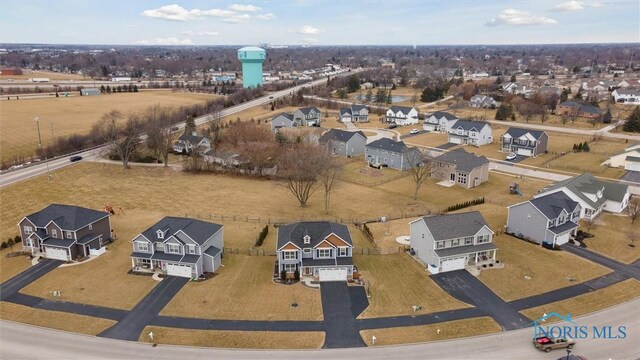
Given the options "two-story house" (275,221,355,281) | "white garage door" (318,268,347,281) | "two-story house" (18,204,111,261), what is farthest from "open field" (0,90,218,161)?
"white garage door" (318,268,347,281)

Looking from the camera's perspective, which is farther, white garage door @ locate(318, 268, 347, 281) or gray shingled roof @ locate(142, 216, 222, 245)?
gray shingled roof @ locate(142, 216, 222, 245)

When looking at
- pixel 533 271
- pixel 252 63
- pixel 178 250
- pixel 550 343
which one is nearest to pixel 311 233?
pixel 178 250

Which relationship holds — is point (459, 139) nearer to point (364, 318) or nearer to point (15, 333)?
point (364, 318)

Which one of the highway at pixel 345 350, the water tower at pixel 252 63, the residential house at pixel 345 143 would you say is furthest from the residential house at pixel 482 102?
the highway at pixel 345 350

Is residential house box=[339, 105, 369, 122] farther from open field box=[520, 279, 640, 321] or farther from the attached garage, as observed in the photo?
open field box=[520, 279, 640, 321]

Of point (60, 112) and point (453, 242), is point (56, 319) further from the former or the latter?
point (60, 112)

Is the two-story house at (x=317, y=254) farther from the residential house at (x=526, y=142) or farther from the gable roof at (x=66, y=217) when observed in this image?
the residential house at (x=526, y=142)

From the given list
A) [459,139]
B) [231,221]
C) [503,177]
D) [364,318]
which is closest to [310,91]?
[459,139]
